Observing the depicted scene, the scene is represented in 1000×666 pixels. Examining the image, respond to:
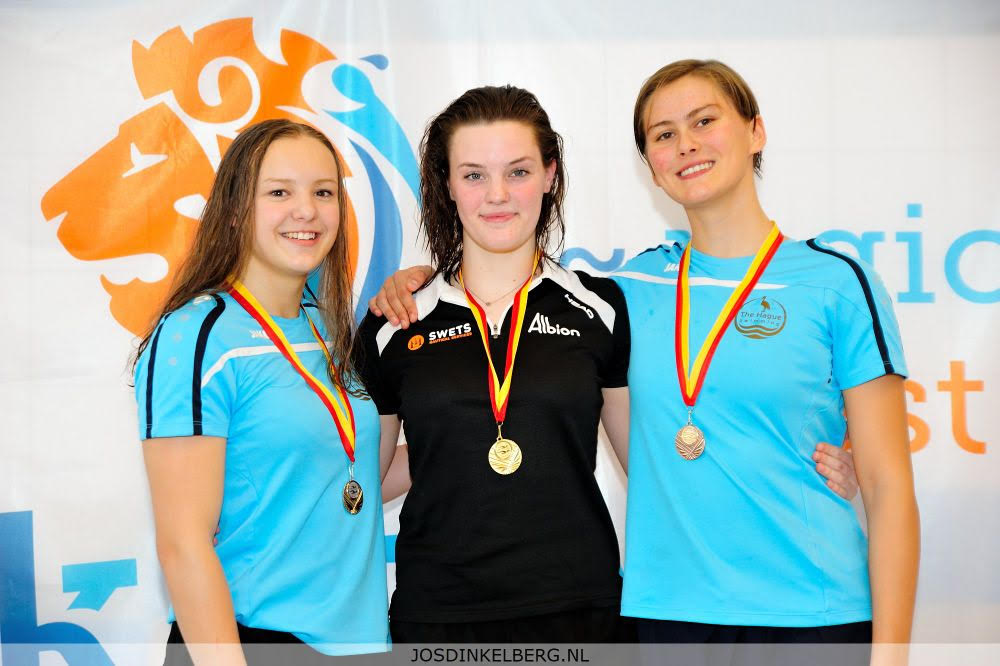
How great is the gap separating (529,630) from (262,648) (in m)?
0.56

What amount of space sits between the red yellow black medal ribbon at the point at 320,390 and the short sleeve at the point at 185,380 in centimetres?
12

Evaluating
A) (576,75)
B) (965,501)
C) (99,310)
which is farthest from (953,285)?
(99,310)

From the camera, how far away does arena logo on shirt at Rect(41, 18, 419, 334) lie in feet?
9.53

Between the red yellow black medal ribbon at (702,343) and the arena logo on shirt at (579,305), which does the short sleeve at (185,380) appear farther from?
the red yellow black medal ribbon at (702,343)

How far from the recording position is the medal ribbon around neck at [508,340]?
1853 millimetres

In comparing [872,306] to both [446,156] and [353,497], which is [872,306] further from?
[353,497]

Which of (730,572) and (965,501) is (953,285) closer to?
(965,501)

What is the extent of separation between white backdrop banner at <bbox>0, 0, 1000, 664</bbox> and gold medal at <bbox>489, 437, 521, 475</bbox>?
52.5 inches

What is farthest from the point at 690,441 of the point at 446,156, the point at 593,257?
the point at 593,257

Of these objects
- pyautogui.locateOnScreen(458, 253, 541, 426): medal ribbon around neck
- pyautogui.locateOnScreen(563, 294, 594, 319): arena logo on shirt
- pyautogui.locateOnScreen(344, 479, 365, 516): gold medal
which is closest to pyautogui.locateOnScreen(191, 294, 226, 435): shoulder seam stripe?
pyautogui.locateOnScreen(344, 479, 365, 516): gold medal

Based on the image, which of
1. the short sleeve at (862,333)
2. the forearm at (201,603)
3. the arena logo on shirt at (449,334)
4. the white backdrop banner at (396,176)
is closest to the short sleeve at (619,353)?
the arena logo on shirt at (449,334)

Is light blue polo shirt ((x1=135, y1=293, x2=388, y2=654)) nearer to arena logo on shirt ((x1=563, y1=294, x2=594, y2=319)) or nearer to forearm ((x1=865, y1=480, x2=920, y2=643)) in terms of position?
arena logo on shirt ((x1=563, y1=294, x2=594, y2=319))

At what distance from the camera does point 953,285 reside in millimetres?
3039

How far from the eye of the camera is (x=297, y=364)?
180 cm
